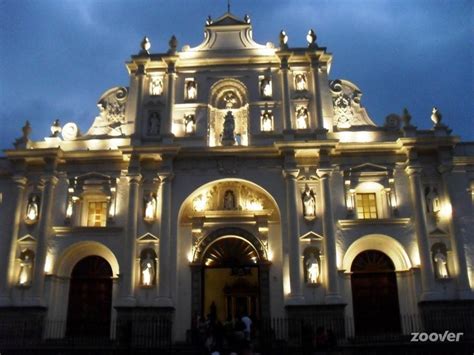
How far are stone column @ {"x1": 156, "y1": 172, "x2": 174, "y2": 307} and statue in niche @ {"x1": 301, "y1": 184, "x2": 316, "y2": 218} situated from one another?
654 cm

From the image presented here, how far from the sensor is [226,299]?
31172 millimetres

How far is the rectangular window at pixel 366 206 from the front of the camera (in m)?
26.0

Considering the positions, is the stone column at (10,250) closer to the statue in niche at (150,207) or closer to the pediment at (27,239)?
the pediment at (27,239)

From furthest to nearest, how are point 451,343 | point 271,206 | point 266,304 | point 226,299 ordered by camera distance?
point 226,299
point 271,206
point 266,304
point 451,343

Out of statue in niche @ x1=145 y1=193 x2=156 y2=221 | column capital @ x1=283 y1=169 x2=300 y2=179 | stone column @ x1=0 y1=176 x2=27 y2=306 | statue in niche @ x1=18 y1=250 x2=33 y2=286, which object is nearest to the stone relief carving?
column capital @ x1=283 y1=169 x2=300 y2=179

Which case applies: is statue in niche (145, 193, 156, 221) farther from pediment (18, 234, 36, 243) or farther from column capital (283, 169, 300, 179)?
column capital (283, 169, 300, 179)

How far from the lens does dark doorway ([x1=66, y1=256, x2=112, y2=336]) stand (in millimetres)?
24672

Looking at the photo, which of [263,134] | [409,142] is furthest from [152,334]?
[409,142]

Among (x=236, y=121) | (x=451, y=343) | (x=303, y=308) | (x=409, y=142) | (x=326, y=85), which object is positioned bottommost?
(x=451, y=343)

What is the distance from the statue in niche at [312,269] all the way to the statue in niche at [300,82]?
9.22 meters

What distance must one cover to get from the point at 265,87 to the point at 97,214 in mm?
11095

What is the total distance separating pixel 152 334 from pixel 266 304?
5514mm

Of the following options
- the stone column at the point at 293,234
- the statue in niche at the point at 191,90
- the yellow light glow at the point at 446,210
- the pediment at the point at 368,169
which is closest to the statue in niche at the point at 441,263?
the yellow light glow at the point at 446,210

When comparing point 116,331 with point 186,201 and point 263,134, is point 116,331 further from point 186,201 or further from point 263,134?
point 263,134
